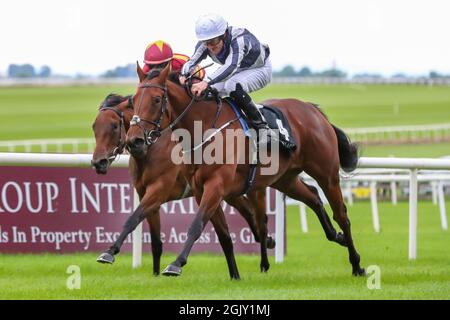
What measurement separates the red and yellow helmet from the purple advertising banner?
2054 mm

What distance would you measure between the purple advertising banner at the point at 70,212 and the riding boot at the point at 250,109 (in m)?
2.64

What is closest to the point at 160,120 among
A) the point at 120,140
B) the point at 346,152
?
the point at 120,140

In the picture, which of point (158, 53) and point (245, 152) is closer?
point (245, 152)

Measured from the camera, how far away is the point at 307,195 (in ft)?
28.2

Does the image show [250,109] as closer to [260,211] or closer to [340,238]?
[260,211]

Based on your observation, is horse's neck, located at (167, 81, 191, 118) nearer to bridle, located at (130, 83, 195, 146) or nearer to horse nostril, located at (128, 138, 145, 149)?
bridle, located at (130, 83, 195, 146)

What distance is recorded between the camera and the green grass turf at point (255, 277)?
6.69 metres

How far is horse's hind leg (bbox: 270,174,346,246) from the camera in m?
8.45

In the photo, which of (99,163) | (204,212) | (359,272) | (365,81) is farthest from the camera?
(365,81)

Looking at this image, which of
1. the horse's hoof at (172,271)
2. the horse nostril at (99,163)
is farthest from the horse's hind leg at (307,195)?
the horse's hoof at (172,271)

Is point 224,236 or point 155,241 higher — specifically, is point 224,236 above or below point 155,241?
above

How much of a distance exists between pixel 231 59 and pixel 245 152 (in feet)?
2.17
